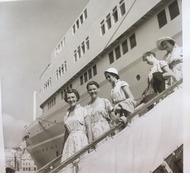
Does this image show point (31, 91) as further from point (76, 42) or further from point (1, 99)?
point (76, 42)

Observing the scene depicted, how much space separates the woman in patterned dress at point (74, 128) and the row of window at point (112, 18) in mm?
317

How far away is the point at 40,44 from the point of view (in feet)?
4.28

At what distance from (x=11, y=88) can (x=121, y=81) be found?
0.48 m

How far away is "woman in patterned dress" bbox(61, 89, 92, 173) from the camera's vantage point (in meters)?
1.14

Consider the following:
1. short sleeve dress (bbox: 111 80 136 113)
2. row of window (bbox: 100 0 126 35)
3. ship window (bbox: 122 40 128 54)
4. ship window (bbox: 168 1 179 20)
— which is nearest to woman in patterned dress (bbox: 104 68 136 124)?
short sleeve dress (bbox: 111 80 136 113)

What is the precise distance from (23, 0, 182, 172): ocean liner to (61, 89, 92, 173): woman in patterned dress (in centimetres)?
3

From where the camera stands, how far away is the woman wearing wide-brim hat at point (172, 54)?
3.60 ft

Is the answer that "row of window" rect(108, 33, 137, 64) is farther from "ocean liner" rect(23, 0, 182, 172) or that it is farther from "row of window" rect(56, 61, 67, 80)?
"row of window" rect(56, 61, 67, 80)

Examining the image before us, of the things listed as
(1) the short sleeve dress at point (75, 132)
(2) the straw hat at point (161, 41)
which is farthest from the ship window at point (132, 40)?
(1) the short sleeve dress at point (75, 132)

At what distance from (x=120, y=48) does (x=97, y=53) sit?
0.11 m

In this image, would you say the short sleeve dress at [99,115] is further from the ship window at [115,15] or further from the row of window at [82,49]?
the ship window at [115,15]

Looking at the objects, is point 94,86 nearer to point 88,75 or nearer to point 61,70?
point 88,75

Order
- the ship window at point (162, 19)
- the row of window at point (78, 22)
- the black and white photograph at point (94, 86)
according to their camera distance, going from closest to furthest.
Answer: the black and white photograph at point (94, 86), the ship window at point (162, 19), the row of window at point (78, 22)

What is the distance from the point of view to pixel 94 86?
121cm
